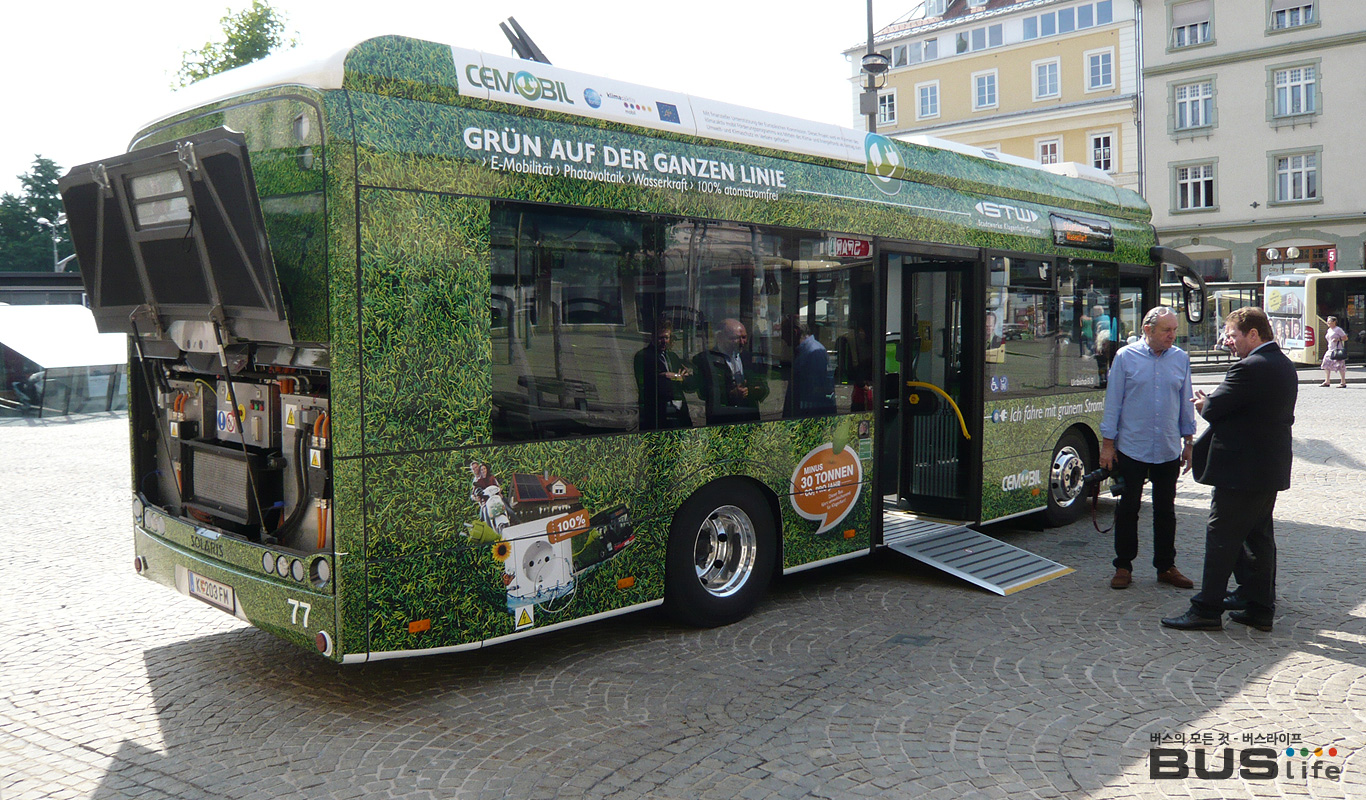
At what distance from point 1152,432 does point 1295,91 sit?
4037cm

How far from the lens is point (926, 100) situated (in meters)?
52.6

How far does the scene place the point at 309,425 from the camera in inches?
180

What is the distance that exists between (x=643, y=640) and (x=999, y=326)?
409 centimetres

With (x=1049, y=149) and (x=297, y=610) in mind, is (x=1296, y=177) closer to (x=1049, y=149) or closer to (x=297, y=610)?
(x=1049, y=149)

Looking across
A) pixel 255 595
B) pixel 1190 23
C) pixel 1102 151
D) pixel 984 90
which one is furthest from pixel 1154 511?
pixel 984 90

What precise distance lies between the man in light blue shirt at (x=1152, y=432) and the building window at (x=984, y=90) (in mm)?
46994

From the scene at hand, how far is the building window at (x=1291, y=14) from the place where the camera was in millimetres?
38719

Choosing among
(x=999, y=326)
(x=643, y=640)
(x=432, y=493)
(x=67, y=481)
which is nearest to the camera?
(x=432, y=493)

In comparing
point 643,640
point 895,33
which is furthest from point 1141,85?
point 643,640

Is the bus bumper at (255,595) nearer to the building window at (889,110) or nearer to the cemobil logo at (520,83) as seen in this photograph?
the cemobil logo at (520,83)

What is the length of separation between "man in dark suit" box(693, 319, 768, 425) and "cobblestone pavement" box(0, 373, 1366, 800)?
4.22 feet

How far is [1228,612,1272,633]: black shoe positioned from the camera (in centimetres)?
584

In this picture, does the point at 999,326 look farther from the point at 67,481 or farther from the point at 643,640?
the point at 67,481

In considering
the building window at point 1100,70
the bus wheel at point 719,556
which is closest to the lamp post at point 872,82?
the bus wheel at point 719,556
